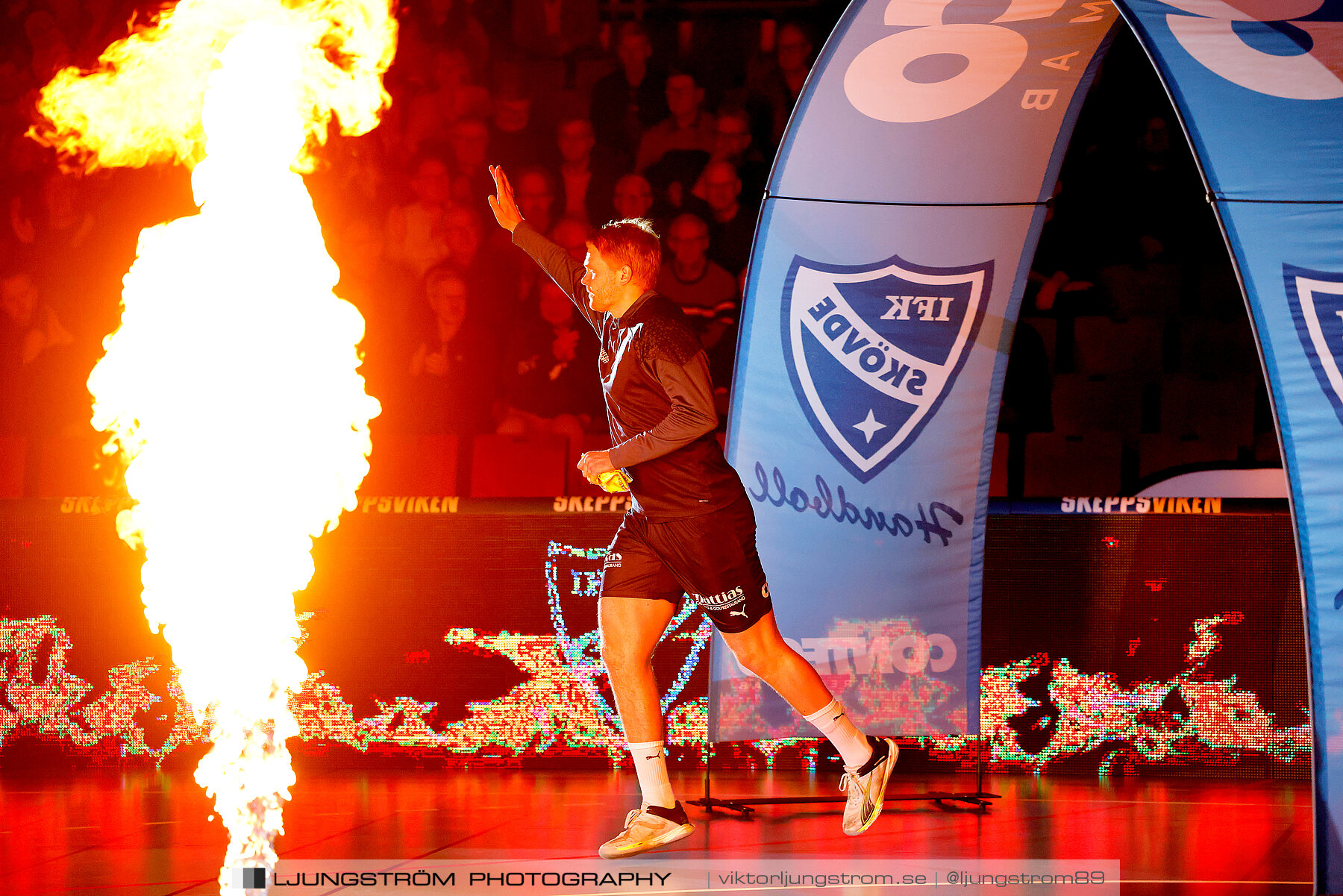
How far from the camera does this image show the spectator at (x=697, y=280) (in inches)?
303

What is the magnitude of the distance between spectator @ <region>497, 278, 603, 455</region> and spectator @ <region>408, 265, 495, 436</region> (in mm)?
157

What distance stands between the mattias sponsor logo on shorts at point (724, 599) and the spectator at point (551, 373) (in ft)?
10.4

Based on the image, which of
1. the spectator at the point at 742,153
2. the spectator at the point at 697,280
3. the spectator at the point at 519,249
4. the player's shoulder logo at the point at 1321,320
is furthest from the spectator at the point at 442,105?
the player's shoulder logo at the point at 1321,320

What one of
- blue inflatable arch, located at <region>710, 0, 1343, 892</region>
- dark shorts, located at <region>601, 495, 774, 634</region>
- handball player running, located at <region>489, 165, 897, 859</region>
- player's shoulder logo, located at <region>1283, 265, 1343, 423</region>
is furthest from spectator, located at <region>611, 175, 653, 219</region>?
player's shoulder logo, located at <region>1283, 265, 1343, 423</region>

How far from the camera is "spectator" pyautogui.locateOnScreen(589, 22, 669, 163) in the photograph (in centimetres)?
853

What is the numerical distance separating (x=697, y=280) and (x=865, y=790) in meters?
3.85

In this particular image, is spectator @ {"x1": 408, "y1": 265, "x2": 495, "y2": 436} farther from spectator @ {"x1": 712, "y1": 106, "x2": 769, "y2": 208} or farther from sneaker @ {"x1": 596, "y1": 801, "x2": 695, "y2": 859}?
sneaker @ {"x1": 596, "y1": 801, "x2": 695, "y2": 859}

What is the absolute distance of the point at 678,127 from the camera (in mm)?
8422

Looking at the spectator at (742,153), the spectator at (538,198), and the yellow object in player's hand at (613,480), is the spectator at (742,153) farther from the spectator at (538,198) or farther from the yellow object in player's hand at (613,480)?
the yellow object in player's hand at (613,480)

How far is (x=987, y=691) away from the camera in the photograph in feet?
19.2

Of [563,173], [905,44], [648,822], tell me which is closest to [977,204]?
[905,44]

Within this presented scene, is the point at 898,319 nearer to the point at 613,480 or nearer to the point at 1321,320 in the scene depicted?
the point at 613,480

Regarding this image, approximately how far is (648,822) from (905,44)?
282cm

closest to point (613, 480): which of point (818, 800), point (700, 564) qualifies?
point (700, 564)
